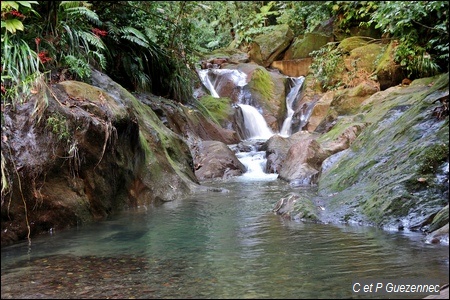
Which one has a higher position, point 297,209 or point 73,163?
point 73,163

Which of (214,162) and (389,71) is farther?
(389,71)

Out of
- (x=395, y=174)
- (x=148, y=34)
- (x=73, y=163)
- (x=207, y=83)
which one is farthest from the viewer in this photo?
(x=207, y=83)

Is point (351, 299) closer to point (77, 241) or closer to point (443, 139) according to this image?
point (77, 241)

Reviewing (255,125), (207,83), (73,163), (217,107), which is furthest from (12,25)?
(207,83)

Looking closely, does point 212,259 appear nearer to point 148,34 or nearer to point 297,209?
point 297,209

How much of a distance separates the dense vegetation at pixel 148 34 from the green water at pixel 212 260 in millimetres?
2206

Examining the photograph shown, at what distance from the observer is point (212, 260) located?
14.1 feet

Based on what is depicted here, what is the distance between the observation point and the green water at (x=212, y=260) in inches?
133

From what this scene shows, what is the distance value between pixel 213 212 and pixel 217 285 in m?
3.68

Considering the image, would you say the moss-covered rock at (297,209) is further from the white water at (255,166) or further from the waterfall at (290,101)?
the waterfall at (290,101)

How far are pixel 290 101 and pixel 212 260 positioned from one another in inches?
660

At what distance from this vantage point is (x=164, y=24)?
12508 mm

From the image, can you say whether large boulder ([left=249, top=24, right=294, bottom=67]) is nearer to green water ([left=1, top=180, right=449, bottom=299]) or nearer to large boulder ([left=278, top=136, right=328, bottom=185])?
large boulder ([left=278, top=136, right=328, bottom=185])

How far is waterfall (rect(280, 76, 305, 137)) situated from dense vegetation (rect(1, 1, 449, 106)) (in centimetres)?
391
